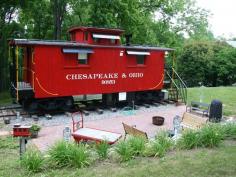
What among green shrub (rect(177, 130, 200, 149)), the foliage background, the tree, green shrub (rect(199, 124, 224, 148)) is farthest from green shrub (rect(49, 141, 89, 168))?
the tree

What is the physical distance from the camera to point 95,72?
17438 mm

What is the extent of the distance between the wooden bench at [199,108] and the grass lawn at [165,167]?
8892 mm

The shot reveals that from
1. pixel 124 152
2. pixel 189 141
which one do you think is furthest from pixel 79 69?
pixel 124 152

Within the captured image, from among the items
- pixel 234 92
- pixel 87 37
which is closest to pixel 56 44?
pixel 87 37

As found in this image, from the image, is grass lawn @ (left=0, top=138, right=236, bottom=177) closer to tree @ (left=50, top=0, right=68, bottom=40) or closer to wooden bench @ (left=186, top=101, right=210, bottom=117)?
wooden bench @ (left=186, top=101, right=210, bottom=117)

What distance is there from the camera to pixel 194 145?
8.67 meters

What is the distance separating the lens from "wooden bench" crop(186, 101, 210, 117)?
1702cm

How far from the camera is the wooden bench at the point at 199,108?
670 inches

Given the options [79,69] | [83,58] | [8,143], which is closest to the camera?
[8,143]

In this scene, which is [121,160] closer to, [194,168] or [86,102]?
[194,168]

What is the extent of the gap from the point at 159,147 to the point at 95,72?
9.83 meters

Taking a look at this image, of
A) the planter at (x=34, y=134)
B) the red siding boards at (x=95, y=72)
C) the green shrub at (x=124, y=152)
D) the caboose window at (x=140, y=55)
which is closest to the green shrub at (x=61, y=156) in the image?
the green shrub at (x=124, y=152)

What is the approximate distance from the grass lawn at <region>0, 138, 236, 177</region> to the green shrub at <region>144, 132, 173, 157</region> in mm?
180

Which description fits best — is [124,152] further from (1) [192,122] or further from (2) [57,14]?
(2) [57,14]
